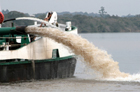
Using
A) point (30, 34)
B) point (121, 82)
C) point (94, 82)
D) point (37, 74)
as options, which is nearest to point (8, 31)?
point (30, 34)

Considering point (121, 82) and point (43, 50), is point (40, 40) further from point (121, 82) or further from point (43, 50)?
point (121, 82)

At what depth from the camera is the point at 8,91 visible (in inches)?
609

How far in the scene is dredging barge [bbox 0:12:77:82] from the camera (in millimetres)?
16500

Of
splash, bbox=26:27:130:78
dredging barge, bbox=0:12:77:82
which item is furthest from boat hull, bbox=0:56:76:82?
splash, bbox=26:27:130:78

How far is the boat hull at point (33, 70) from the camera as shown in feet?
54.0

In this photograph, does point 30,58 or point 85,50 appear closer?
point 30,58

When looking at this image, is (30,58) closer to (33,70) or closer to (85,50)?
(33,70)

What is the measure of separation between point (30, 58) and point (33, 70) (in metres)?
0.57

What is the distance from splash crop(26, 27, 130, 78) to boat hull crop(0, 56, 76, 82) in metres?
1.21

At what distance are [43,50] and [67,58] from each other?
6.14 feet

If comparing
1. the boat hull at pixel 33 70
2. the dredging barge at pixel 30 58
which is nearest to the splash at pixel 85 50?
the dredging barge at pixel 30 58

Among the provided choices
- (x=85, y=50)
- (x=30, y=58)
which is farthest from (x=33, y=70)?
(x=85, y=50)

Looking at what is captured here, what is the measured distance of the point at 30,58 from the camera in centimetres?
1694

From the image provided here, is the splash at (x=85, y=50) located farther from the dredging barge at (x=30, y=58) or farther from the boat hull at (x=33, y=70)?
the boat hull at (x=33, y=70)
